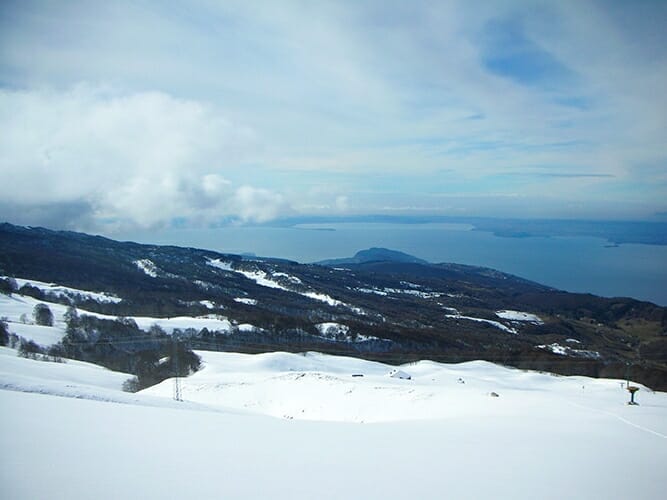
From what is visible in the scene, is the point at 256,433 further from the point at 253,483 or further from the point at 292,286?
the point at 292,286

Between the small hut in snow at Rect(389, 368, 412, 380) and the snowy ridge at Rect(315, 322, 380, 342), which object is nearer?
the small hut in snow at Rect(389, 368, 412, 380)

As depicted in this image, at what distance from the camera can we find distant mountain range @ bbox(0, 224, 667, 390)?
231ft

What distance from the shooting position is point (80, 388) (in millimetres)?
15438

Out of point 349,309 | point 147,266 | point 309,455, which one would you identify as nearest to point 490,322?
point 349,309

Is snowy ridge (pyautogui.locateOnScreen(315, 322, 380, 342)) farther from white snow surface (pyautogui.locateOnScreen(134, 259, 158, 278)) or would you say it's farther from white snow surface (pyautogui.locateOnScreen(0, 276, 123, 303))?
white snow surface (pyautogui.locateOnScreen(134, 259, 158, 278))

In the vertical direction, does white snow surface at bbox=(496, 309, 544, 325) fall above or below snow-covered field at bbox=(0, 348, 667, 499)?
below

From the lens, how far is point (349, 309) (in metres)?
118

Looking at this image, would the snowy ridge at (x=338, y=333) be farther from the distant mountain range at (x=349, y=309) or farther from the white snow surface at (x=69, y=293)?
→ the white snow surface at (x=69, y=293)

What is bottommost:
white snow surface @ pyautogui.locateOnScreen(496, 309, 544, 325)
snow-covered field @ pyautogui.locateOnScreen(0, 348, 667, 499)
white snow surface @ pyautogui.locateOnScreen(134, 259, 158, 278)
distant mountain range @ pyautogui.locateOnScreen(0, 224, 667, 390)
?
white snow surface @ pyautogui.locateOnScreen(496, 309, 544, 325)

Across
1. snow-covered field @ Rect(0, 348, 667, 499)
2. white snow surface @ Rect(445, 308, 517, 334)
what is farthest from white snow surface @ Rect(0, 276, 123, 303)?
white snow surface @ Rect(445, 308, 517, 334)

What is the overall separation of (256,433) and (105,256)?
15446cm

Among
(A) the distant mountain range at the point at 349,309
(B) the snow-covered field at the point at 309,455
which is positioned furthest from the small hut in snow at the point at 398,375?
(B) the snow-covered field at the point at 309,455

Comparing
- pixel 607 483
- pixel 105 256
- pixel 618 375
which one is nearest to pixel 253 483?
pixel 607 483

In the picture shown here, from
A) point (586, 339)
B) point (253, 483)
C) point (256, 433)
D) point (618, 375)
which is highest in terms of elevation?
point (253, 483)
